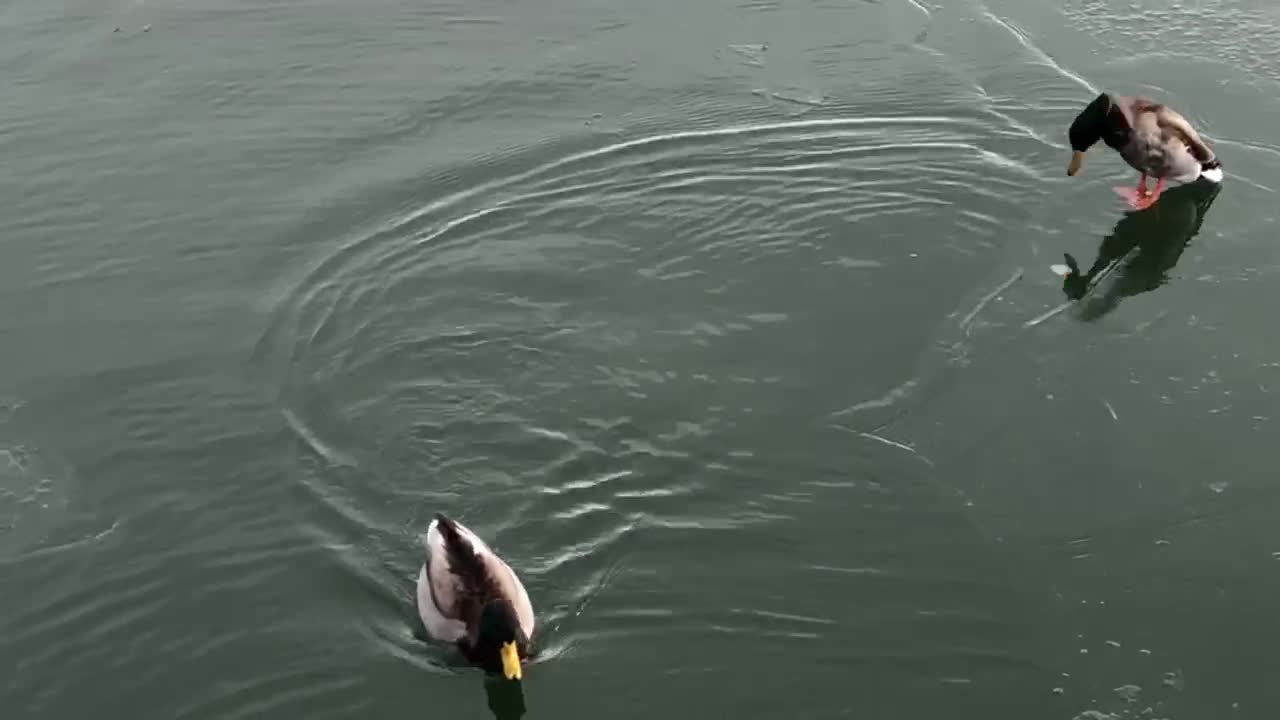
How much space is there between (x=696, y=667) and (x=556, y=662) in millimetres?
601

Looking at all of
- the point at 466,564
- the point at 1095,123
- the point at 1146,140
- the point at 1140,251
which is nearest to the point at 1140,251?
the point at 1140,251

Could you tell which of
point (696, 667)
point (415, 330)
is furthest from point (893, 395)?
point (415, 330)

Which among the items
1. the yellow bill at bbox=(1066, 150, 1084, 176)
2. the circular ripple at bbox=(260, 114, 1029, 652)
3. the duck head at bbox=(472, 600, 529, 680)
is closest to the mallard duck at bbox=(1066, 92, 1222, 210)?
the yellow bill at bbox=(1066, 150, 1084, 176)

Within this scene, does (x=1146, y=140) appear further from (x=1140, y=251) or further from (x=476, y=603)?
(x=476, y=603)

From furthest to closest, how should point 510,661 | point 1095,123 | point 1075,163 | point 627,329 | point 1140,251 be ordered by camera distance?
1. point 1075,163
2. point 1095,123
3. point 1140,251
4. point 627,329
5. point 510,661

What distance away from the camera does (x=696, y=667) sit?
17.6 feet

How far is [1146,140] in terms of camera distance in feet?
26.8

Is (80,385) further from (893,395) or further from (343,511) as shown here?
(893,395)

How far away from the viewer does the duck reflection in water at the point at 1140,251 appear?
24.5 ft

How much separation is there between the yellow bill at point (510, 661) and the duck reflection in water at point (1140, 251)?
12.9 feet

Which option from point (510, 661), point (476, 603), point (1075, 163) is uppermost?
point (1075, 163)

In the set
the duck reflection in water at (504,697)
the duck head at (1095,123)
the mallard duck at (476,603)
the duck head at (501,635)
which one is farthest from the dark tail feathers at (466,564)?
the duck head at (1095,123)

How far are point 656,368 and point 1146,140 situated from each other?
3.65 m

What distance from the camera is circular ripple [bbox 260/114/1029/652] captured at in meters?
6.20
